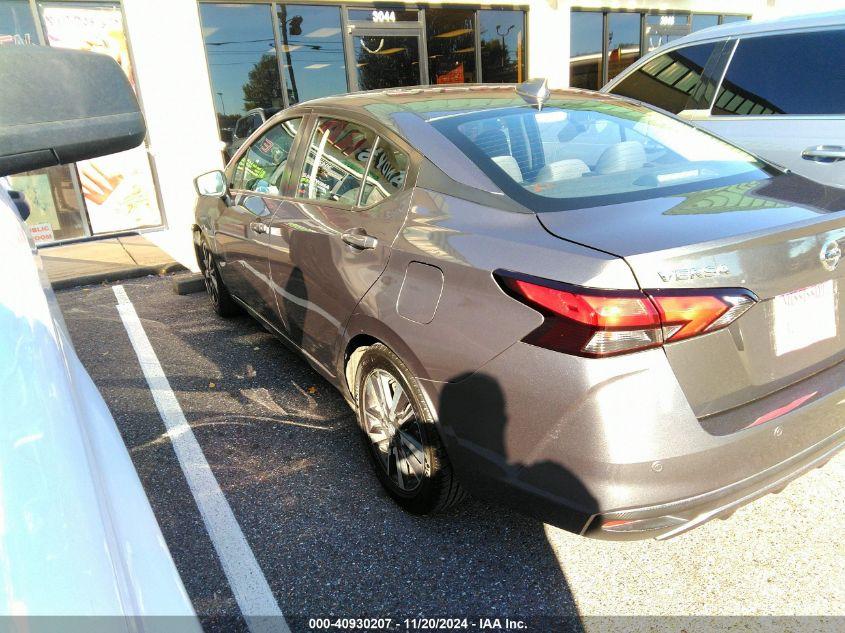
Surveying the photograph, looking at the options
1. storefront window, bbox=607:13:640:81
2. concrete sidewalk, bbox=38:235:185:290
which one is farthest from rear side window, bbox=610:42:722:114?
storefront window, bbox=607:13:640:81

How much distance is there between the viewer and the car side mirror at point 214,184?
4.16m

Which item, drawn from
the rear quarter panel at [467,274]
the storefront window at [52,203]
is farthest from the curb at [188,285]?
the rear quarter panel at [467,274]

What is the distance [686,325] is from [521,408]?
1.64 feet

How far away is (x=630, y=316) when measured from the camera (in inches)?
64.1

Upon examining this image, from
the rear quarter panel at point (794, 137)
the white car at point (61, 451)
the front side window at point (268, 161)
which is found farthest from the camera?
the rear quarter panel at point (794, 137)

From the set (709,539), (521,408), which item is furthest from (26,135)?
(709,539)

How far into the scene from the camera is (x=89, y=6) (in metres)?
7.74

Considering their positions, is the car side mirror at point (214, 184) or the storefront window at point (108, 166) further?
the storefront window at point (108, 166)

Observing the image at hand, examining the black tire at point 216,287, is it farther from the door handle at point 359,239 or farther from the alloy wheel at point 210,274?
the door handle at point 359,239

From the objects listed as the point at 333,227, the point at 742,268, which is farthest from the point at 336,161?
the point at 742,268

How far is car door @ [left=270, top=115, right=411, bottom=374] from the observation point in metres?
2.46

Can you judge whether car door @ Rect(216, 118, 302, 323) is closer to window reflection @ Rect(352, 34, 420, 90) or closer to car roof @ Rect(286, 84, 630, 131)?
car roof @ Rect(286, 84, 630, 131)

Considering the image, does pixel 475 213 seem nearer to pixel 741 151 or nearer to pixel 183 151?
pixel 741 151

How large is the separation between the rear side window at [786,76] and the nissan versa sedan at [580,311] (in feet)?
6.12
